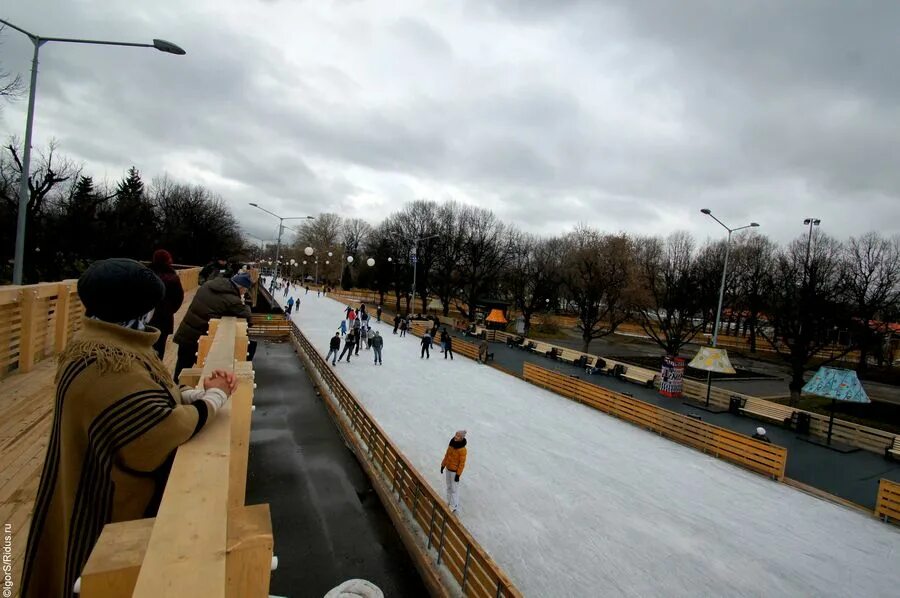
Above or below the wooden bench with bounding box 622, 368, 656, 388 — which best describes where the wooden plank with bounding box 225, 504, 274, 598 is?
above

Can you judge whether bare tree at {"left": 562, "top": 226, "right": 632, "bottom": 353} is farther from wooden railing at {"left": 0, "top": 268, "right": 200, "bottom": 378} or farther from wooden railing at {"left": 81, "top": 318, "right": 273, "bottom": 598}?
wooden railing at {"left": 81, "top": 318, "right": 273, "bottom": 598}

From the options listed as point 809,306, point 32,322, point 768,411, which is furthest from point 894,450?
point 32,322

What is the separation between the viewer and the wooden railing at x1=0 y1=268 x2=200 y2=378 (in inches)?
272

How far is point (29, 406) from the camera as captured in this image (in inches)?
240

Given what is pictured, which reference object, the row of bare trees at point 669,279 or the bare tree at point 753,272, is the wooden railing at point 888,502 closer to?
the row of bare trees at point 669,279

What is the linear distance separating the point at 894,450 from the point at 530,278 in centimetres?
3863

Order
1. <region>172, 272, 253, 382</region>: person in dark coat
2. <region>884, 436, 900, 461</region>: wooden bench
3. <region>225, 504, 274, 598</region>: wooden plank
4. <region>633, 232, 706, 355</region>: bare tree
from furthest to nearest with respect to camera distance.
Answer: <region>633, 232, 706, 355</region>: bare tree
<region>884, 436, 900, 461</region>: wooden bench
<region>172, 272, 253, 382</region>: person in dark coat
<region>225, 504, 274, 598</region>: wooden plank

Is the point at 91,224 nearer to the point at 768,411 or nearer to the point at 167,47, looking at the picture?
the point at 167,47

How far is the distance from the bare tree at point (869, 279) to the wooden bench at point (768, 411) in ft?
34.7

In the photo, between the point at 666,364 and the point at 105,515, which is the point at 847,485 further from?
the point at 105,515

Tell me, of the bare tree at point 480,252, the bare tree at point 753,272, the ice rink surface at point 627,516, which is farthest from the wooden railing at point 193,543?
the bare tree at point 480,252

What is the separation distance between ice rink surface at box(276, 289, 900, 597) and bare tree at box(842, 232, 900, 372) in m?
17.9

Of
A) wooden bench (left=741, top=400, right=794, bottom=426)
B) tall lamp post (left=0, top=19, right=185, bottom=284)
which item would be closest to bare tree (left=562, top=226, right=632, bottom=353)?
wooden bench (left=741, top=400, right=794, bottom=426)

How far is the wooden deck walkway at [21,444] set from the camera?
3931 millimetres
